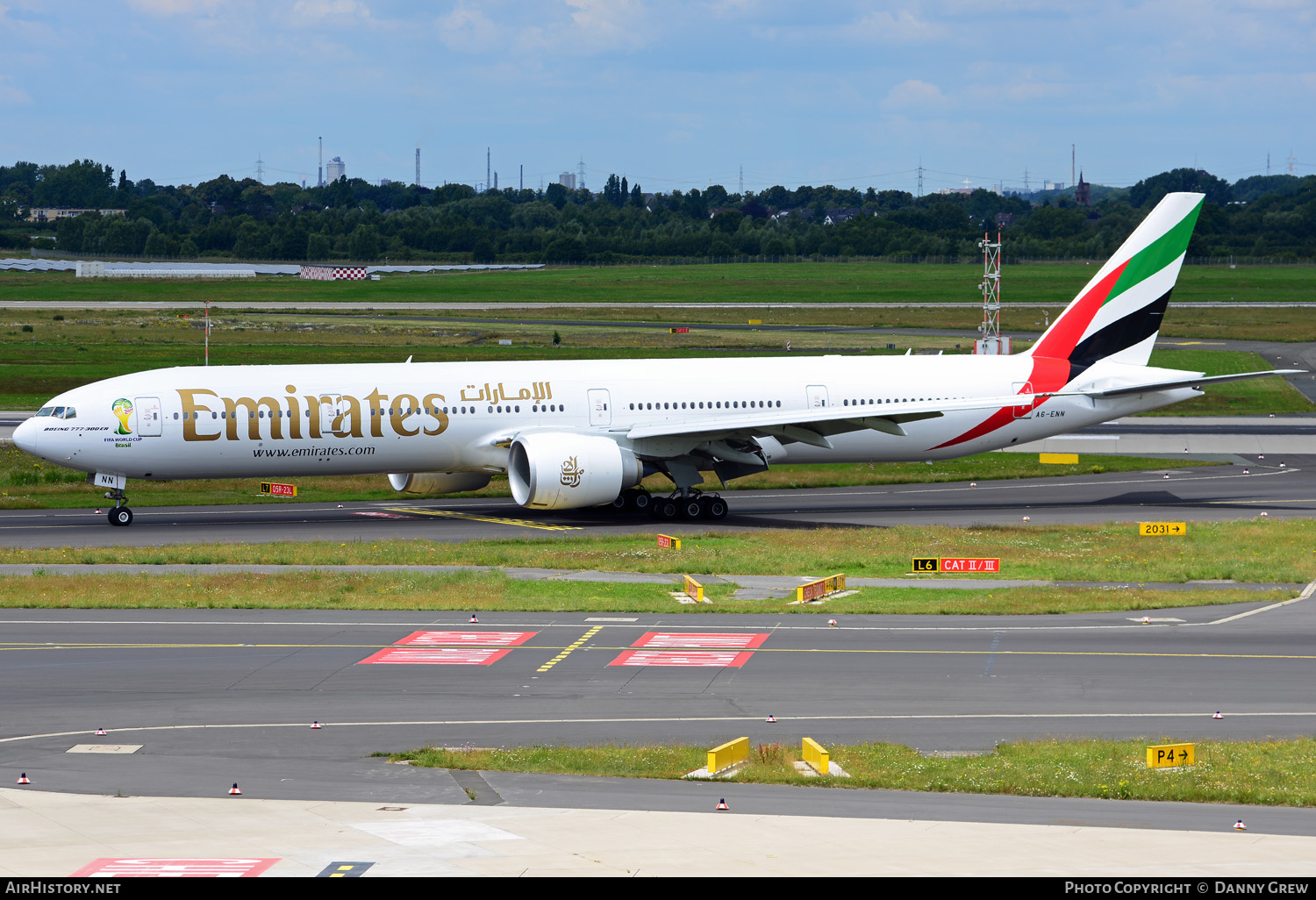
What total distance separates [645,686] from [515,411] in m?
21.9

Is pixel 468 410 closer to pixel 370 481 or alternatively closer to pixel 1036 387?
pixel 370 481

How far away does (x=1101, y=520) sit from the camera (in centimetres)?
4334

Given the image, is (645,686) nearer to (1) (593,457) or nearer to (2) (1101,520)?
(1) (593,457)

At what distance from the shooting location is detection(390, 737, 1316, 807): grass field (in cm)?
1759

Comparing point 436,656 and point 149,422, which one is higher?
point 149,422

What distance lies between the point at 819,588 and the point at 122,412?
22672 millimetres

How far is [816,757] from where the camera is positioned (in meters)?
18.7

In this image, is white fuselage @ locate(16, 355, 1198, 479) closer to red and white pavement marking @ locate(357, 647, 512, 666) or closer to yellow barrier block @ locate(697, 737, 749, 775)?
red and white pavement marking @ locate(357, 647, 512, 666)

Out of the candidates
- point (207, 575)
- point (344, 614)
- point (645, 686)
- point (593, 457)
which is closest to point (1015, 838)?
point (645, 686)

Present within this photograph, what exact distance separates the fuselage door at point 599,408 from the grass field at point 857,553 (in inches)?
215

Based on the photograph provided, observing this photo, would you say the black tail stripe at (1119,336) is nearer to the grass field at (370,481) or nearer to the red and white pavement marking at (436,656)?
the grass field at (370,481)

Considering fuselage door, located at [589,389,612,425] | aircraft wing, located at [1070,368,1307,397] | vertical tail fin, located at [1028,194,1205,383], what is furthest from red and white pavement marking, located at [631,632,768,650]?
vertical tail fin, located at [1028,194,1205,383]

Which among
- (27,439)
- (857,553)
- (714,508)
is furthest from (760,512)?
(27,439)

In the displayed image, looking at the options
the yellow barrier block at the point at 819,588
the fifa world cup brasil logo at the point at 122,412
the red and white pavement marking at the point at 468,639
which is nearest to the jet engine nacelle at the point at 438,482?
the fifa world cup brasil logo at the point at 122,412
